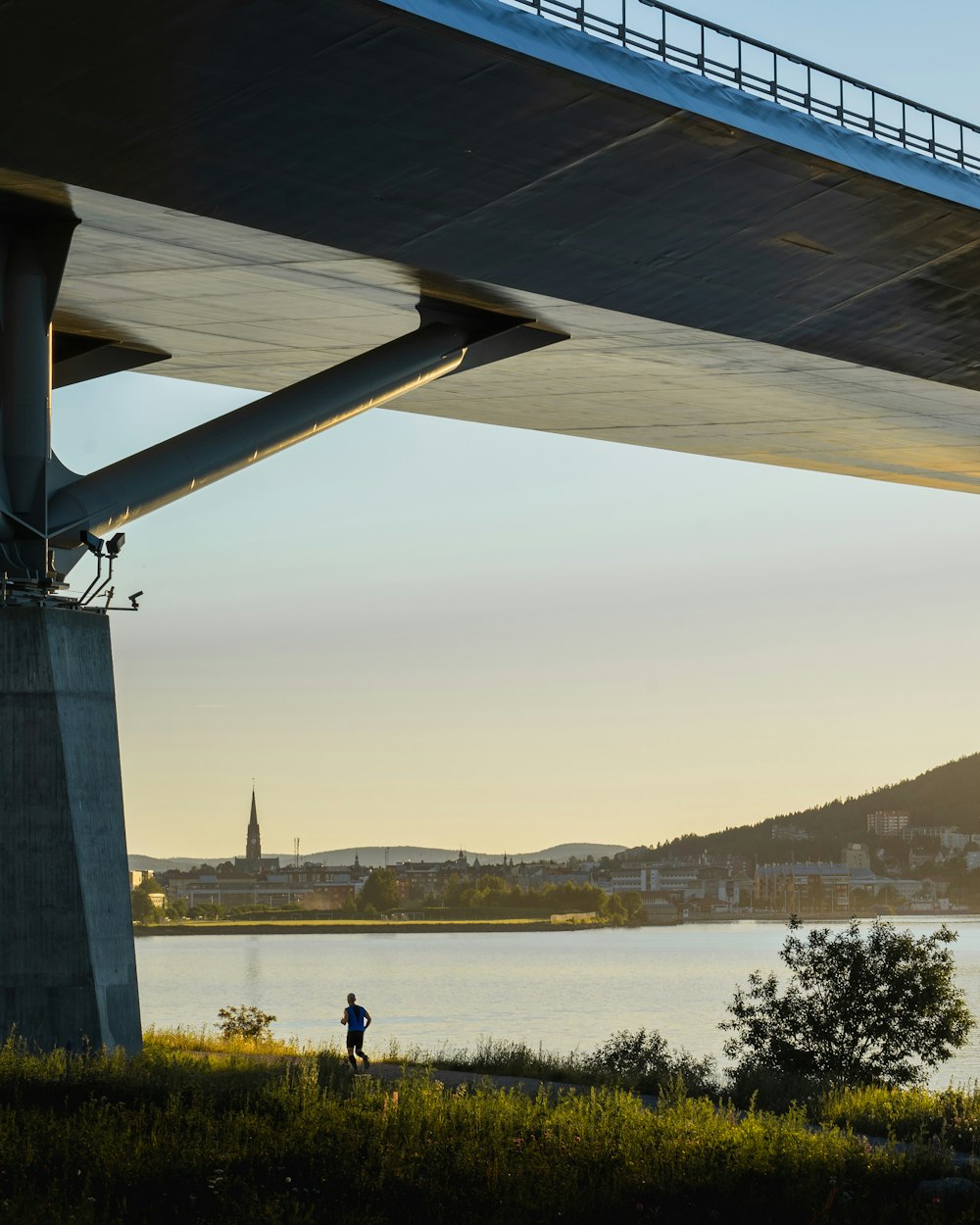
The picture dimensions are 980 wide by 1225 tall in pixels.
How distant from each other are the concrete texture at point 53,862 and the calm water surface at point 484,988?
9.98 meters

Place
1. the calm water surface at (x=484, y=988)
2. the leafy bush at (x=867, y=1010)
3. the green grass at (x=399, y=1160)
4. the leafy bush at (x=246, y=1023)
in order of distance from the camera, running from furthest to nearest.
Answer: the calm water surface at (x=484, y=988)
the leafy bush at (x=246, y=1023)
the leafy bush at (x=867, y=1010)
the green grass at (x=399, y=1160)

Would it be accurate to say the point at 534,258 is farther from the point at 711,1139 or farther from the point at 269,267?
the point at 711,1139

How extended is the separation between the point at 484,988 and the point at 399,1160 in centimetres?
9418

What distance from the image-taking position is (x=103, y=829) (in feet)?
54.6

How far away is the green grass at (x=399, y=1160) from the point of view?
31.3 ft

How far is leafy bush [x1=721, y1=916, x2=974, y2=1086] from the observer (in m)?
23.9

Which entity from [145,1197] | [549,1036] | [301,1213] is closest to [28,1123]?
[145,1197]

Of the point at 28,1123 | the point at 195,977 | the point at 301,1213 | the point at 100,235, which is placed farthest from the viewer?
the point at 195,977

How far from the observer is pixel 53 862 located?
52.9ft

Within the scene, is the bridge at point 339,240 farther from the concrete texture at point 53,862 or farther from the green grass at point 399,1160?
the green grass at point 399,1160

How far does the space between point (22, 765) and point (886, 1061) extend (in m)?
13.9

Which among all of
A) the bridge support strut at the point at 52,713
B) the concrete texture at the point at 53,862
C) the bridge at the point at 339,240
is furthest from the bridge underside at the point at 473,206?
the concrete texture at the point at 53,862

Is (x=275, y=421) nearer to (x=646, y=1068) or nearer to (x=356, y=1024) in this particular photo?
(x=356, y=1024)

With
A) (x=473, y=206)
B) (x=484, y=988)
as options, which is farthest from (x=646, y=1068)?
(x=484, y=988)
